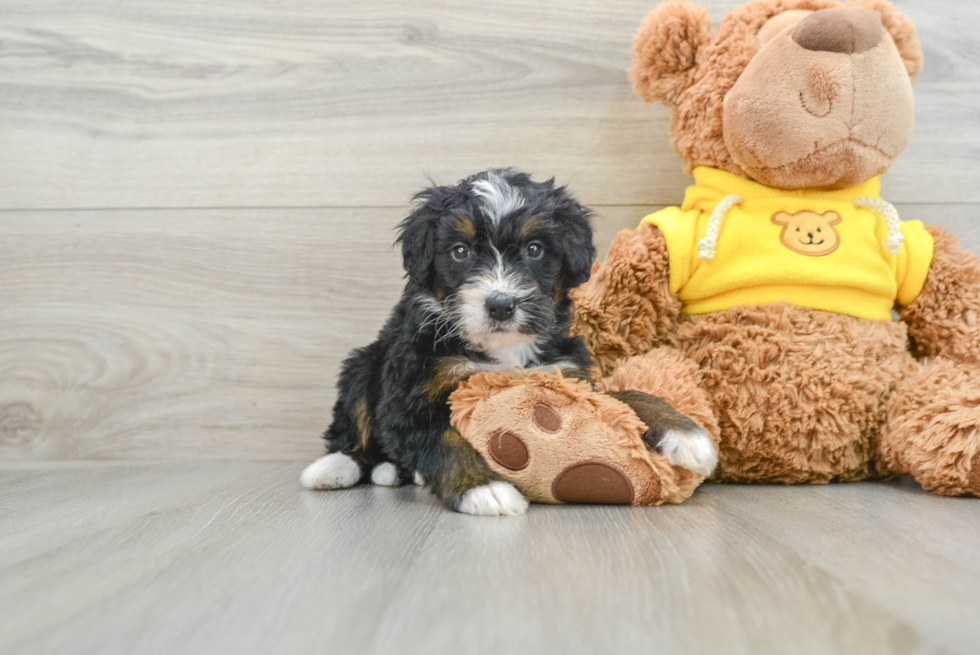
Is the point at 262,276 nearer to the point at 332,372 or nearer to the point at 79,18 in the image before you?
the point at 332,372

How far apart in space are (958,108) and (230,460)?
2.48 m

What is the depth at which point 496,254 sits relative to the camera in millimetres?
1513

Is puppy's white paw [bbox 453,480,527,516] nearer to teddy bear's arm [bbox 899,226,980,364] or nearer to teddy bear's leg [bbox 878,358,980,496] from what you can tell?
teddy bear's leg [bbox 878,358,980,496]

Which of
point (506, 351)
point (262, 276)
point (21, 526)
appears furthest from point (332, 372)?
point (21, 526)

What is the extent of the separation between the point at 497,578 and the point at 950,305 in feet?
4.72

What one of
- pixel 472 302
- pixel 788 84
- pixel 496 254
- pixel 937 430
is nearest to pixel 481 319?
pixel 472 302

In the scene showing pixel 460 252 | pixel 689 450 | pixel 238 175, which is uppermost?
pixel 238 175

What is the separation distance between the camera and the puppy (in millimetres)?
1424

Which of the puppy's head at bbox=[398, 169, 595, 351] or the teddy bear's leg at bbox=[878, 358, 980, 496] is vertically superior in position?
the puppy's head at bbox=[398, 169, 595, 351]

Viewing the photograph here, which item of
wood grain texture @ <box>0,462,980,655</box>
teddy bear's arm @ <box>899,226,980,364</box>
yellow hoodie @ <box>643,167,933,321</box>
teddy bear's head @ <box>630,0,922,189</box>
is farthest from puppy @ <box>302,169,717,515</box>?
teddy bear's arm @ <box>899,226,980,364</box>

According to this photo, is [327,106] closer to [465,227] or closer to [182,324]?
[182,324]

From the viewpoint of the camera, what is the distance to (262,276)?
229 centimetres

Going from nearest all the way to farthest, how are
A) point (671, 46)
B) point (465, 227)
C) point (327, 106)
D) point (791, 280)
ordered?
point (465, 227)
point (791, 280)
point (671, 46)
point (327, 106)

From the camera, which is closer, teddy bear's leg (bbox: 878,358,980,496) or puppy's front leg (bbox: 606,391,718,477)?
puppy's front leg (bbox: 606,391,718,477)
